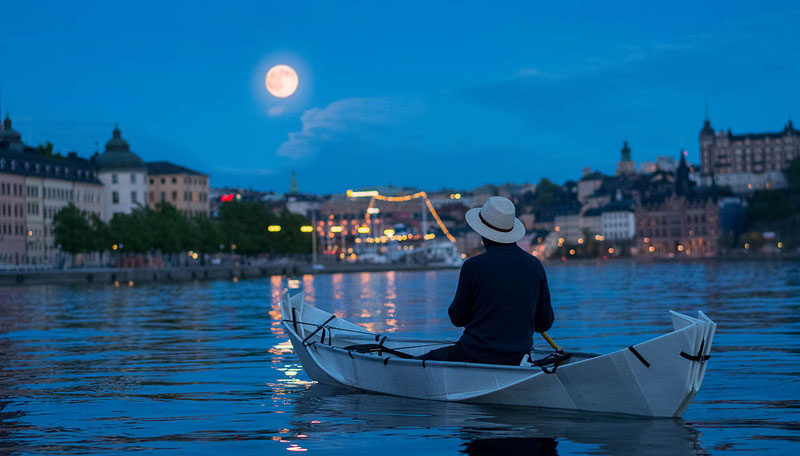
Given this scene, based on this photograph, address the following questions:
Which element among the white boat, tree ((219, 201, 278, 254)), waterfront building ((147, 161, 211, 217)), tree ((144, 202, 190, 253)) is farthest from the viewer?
waterfront building ((147, 161, 211, 217))

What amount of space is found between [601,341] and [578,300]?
26.7 m

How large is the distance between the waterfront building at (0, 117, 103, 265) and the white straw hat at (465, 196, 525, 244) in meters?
125

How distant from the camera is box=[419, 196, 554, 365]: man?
14.4 metres

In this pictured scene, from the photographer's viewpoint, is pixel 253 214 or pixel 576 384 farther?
pixel 253 214

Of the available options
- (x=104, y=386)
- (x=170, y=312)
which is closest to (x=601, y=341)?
(x=104, y=386)

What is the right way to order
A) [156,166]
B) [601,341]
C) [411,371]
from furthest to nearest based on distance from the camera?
1. [156,166]
2. [601,341]
3. [411,371]

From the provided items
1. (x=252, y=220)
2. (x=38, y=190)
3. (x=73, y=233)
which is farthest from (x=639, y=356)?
(x=252, y=220)

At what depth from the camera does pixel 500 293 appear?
47.2ft

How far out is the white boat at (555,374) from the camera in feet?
42.6

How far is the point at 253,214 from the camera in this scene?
18125 cm

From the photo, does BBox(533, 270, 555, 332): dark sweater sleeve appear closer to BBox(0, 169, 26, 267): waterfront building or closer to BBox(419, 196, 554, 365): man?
BBox(419, 196, 554, 365): man

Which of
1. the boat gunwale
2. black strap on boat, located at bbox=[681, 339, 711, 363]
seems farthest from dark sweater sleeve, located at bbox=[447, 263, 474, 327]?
black strap on boat, located at bbox=[681, 339, 711, 363]

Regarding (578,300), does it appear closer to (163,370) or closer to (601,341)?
(601,341)

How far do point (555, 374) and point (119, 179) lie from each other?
518 ft
